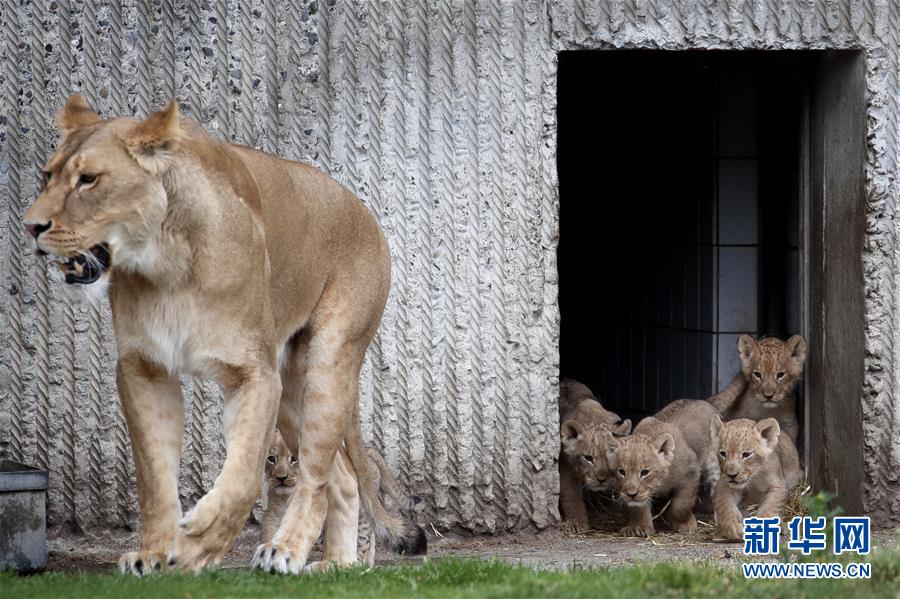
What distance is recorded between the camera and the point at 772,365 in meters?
8.63

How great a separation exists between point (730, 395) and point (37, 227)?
527 centimetres

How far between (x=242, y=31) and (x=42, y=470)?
222 centimetres

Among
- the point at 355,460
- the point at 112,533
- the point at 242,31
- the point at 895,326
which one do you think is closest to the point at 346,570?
the point at 355,460

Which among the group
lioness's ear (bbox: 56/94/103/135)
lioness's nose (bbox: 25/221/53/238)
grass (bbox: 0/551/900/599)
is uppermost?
lioness's ear (bbox: 56/94/103/135)

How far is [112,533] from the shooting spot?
721 centimetres

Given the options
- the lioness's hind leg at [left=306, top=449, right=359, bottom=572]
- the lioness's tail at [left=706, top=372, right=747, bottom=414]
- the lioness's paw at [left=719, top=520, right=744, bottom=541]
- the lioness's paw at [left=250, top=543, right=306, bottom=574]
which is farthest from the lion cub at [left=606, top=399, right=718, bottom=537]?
the lioness's paw at [left=250, top=543, right=306, bottom=574]

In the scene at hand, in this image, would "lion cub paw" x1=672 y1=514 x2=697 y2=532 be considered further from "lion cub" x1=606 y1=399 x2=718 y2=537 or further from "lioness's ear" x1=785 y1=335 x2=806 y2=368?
"lioness's ear" x1=785 y1=335 x2=806 y2=368

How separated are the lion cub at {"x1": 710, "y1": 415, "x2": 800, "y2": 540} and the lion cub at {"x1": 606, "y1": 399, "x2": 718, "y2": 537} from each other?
0.18m

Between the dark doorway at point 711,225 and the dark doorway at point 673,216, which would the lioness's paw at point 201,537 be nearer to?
the dark doorway at point 711,225

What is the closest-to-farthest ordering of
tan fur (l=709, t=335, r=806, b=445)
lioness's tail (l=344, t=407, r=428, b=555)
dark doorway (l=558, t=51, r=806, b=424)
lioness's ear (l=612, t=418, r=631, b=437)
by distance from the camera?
lioness's tail (l=344, t=407, r=428, b=555)
lioness's ear (l=612, t=418, r=631, b=437)
tan fur (l=709, t=335, r=806, b=445)
dark doorway (l=558, t=51, r=806, b=424)

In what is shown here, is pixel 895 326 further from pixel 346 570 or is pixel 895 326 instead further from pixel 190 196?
pixel 190 196

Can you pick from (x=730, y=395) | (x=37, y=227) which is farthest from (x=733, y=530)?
(x=37, y=227)

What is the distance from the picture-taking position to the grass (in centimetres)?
481

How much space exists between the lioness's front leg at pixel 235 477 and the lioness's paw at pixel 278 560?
0.28 m
